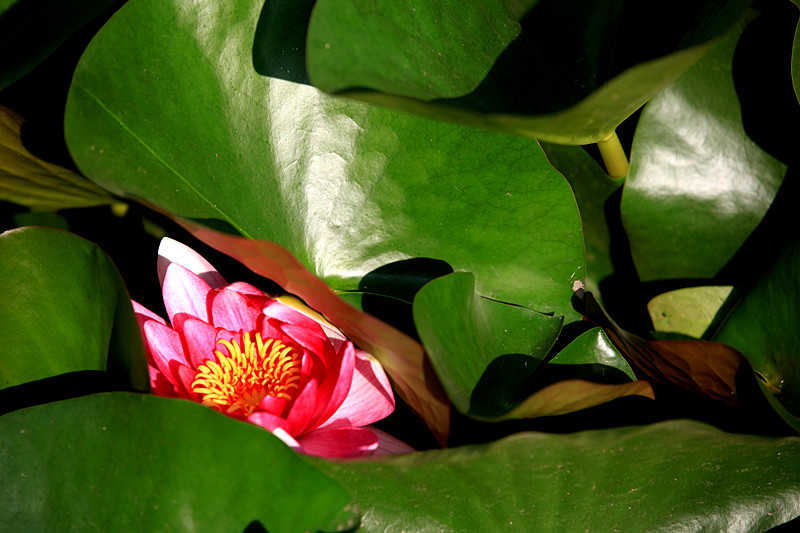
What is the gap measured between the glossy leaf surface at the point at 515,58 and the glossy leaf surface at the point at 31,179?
349 mm

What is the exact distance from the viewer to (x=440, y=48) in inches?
22.9

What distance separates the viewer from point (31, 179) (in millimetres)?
651

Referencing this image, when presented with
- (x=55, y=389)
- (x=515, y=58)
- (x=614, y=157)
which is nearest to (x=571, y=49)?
(x=515, y=58)

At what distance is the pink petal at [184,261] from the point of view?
66cm

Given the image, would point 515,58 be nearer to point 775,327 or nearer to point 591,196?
point 591,196

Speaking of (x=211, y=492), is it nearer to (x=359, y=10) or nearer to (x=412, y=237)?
(x=412, y=237)

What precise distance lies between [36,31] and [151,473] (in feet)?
1.52

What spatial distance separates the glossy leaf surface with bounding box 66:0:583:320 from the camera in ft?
1.94

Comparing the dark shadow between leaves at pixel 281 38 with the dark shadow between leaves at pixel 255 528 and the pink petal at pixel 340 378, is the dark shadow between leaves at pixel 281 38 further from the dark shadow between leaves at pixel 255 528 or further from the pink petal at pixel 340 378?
the dark shadow between leaves at pixel 255 528

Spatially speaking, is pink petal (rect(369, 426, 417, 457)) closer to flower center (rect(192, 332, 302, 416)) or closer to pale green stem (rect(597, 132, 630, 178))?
flower center (rect(192, 332, 302, 416))

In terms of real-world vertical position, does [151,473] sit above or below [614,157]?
below

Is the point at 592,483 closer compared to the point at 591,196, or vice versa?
the point at 592,483

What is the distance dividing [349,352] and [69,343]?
0.96 feet

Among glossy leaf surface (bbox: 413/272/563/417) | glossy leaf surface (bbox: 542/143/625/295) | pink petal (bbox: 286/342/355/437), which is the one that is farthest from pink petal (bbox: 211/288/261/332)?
glossy leaf surface (bbox: 542/143/625/295)
